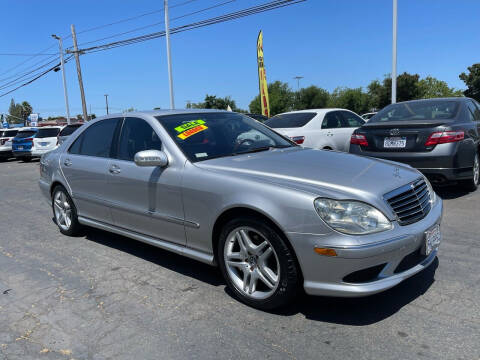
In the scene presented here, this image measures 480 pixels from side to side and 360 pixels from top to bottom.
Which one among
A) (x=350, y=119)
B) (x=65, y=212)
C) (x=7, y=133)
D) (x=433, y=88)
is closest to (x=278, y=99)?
(x=433, y=88)

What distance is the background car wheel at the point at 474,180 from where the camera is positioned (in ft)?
20.5

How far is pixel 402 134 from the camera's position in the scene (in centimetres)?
596

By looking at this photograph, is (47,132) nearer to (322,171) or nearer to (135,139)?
(135,139)

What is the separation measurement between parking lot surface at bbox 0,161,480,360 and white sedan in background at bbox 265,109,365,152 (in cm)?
430

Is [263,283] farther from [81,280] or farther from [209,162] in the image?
[81,280]

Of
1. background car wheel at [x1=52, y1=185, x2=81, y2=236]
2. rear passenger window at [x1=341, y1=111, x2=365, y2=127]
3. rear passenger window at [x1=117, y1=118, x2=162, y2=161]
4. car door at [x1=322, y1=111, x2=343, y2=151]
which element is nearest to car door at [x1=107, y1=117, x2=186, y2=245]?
rear passenger window at [x1=117, y1=118, x2=162, y2=161]

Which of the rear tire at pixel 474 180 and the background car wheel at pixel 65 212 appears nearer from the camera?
the background car wheel at pixel 65 212

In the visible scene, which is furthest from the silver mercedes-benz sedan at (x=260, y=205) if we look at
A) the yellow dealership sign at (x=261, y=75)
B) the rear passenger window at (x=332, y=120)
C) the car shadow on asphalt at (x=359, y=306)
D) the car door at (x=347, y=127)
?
the yellow dealership sign at (x=261, y=75)

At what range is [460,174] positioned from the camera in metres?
5.80

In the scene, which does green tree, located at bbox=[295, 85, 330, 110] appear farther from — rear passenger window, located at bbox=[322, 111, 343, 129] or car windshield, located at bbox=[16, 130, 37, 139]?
rear passenger window, located at bbox=[322, 111, 343, 129]

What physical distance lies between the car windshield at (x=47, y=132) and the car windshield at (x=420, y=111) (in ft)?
47.6

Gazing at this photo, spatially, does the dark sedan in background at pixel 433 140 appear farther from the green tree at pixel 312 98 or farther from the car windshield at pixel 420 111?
the green tree at pixel 312 98

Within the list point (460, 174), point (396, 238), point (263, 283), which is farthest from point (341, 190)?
point (460, 174)

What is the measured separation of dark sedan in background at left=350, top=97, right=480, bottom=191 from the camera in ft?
→ 18.7
